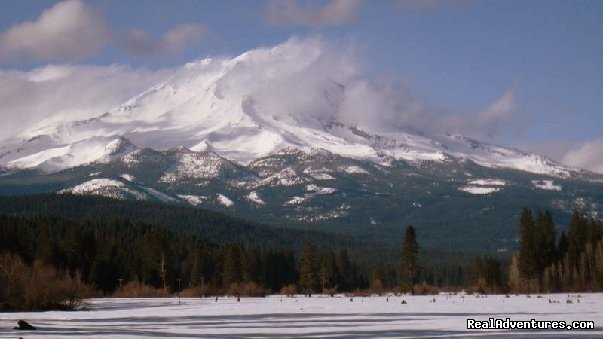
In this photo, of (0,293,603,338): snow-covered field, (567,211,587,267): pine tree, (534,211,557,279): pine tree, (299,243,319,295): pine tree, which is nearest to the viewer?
(0,293,603,338): snow-covered field

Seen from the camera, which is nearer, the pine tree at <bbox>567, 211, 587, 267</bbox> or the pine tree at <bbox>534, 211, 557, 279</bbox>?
the pine tree at <bbox>567, 211, 587, 267</bbox>

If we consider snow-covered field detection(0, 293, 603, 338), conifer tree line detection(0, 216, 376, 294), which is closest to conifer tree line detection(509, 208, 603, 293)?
conifer tree line detection(0, 216, 376, 294)

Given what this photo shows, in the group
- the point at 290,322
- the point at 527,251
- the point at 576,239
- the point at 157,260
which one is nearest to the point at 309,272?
the point at 157,260

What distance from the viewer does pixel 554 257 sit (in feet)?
404

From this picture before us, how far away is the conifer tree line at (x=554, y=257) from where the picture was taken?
11031 cm

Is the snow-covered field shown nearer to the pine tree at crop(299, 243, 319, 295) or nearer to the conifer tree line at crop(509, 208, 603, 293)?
the conifer tree line at crop(509, 208, 603, 293)

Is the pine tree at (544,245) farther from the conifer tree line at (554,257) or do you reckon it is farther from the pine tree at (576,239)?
the pine tree at (576,239)

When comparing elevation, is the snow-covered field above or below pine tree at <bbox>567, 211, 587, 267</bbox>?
below

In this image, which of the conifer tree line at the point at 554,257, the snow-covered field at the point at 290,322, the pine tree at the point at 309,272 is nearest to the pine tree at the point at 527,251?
the conifer tree line at the point at 554,257

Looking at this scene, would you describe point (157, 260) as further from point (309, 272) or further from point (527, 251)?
point (527, 251)

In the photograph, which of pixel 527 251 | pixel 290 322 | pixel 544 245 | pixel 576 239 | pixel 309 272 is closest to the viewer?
pixel 290 322

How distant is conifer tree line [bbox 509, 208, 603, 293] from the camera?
110m

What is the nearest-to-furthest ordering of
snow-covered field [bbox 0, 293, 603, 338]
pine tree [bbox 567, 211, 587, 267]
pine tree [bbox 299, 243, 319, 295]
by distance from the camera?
snow-covered field [bbox 0, 293, 603, 338], pine tree [bbox 567, 211, 587, 267], pine tree [bbox 299, 243, 319, 295]

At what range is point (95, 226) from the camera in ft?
565
